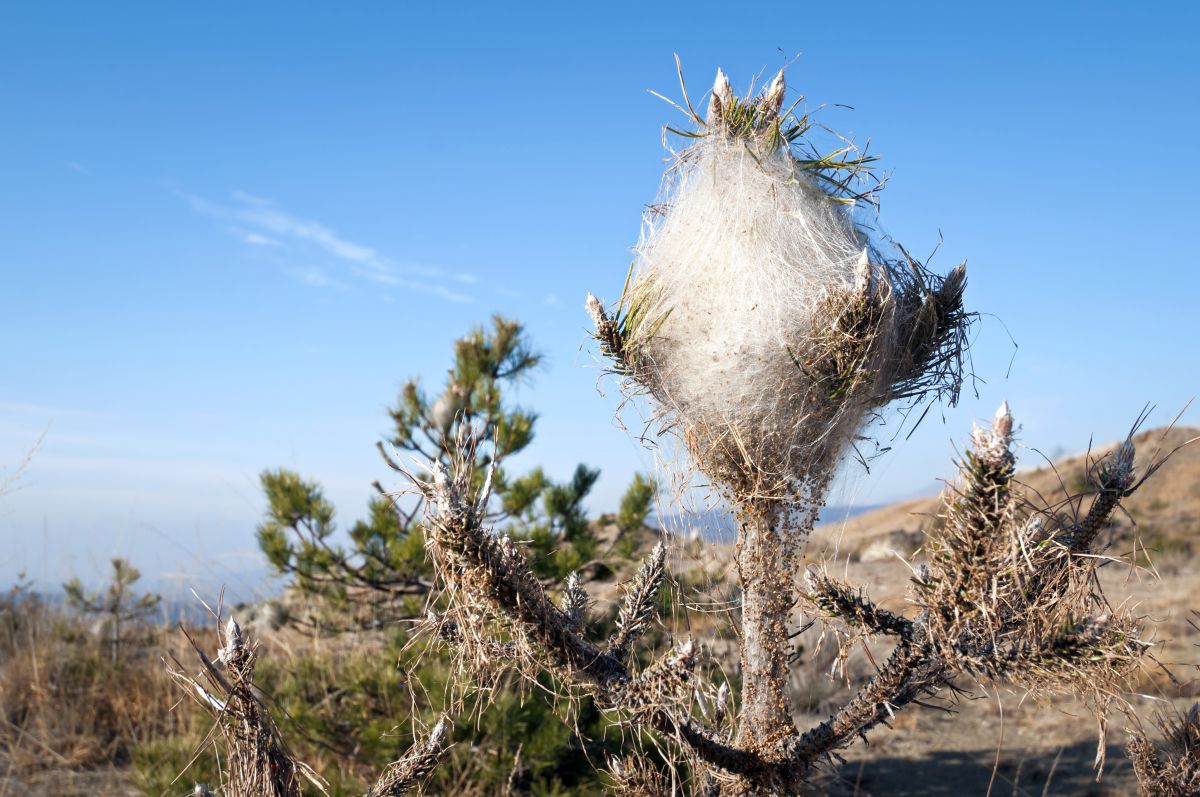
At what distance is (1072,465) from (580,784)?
23.7 meters

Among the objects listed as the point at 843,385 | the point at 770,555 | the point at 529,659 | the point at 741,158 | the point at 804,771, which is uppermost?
the point at 741,158

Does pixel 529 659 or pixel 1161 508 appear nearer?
pixel 529 659

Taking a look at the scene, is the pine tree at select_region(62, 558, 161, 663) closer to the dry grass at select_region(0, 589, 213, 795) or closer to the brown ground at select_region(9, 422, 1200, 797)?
the dry grass at select_region(0, 589, 213, 795)

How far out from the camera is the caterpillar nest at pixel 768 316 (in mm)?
1703

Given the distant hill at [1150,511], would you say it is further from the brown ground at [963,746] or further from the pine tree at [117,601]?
the pine tree at [117,601]

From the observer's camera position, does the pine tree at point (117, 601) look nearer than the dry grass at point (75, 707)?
No

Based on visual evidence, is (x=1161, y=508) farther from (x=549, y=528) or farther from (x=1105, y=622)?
(x=1105, y=622)

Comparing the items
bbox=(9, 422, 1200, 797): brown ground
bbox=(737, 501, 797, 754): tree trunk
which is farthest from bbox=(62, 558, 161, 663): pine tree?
bbox=(737, 501, 797, 754): tree trunk

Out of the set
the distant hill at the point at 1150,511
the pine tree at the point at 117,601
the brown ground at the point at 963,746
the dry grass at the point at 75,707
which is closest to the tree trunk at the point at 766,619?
the brown ground at the point at 963,746

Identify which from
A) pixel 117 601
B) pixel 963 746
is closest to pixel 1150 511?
pixel 963 746

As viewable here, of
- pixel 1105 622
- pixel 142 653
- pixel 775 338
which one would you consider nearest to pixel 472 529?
pixel 775 338

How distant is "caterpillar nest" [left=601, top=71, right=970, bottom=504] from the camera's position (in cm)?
170

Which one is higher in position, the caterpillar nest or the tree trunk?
the caterpillar nest

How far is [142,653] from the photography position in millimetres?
8492
